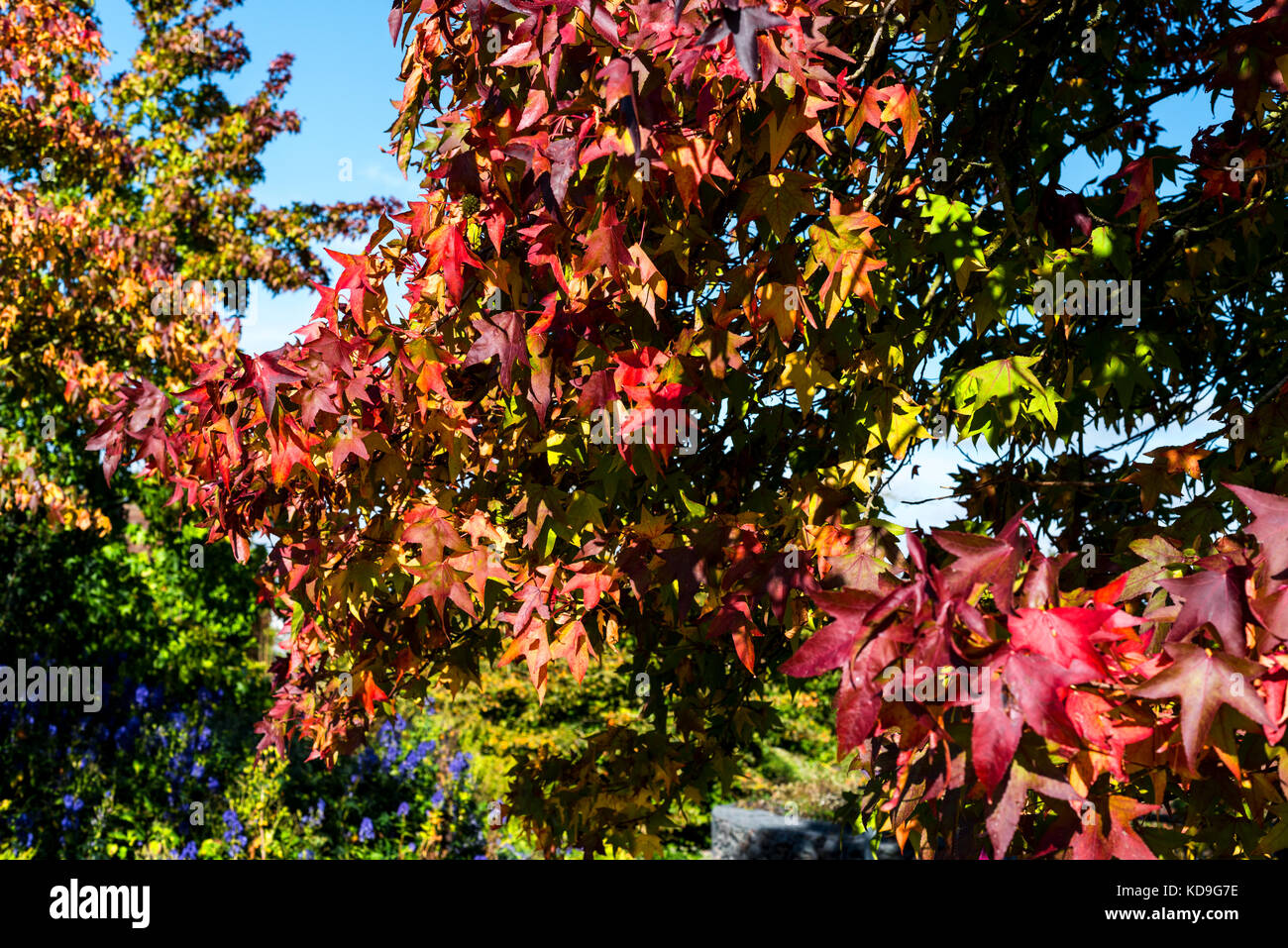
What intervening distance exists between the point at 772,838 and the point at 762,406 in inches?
194

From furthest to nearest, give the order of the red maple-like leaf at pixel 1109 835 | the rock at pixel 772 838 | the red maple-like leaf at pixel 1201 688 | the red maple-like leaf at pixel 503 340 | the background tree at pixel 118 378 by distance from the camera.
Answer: the rock at pixel 772 838 < the background tree at pixel 118 378 < the red maple-like leaf at pixel 503 340 < the red maple-like leaf at pixel 1109 835 < the red maple-like leaf at pixel 1201 688

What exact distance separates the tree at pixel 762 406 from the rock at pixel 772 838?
4003 mm

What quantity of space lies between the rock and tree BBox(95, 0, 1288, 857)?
13.1ft

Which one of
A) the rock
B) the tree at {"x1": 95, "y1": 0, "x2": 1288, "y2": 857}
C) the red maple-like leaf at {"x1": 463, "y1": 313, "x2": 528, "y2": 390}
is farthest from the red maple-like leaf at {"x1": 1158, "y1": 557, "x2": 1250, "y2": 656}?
the rock

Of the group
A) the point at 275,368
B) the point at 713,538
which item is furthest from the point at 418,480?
the point at 713,538

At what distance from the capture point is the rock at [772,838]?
669cm

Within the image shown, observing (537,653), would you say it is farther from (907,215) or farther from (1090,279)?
(1090,279)

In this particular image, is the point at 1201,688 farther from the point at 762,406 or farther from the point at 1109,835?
the point at 762,406

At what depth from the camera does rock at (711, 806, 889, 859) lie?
669 centimetres

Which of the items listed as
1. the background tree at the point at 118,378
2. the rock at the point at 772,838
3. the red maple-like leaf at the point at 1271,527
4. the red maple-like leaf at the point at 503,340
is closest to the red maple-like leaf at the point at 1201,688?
the red maple-like leaf at the point at 1271,527

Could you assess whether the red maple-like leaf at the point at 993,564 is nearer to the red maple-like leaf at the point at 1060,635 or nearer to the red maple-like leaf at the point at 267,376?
the red maple-like leaf at the point at 1060,635

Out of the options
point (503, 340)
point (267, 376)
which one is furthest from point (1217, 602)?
point (267, 376)

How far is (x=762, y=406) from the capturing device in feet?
8.70

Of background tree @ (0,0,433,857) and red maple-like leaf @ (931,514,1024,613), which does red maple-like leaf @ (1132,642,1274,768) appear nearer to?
red maple-like leaf @ (931,514,1024,613)
